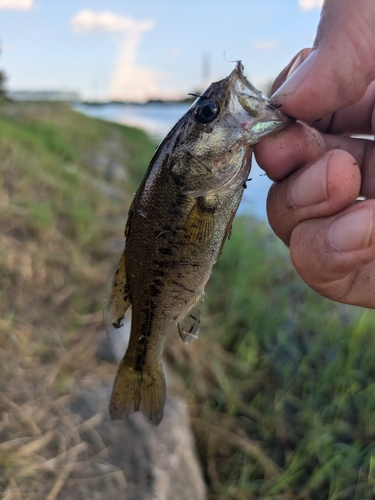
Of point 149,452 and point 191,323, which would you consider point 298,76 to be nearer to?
point 191,323

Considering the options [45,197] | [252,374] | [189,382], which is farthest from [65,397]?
[45,197]

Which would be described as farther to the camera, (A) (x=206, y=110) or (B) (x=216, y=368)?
(B) (x=216, y=368)

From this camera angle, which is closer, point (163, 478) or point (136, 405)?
point (136, 405)

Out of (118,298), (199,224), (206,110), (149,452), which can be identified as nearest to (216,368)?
(149,452)

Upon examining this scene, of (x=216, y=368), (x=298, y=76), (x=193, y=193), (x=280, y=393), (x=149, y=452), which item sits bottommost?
(x=149, y=452)

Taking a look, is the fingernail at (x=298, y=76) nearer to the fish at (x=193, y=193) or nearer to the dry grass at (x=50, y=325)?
the fish at (x=193, y=193)

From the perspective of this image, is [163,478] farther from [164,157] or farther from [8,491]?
[164,157]

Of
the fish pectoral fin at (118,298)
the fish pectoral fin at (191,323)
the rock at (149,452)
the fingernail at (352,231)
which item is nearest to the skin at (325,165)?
the fingernail at (352,231)
